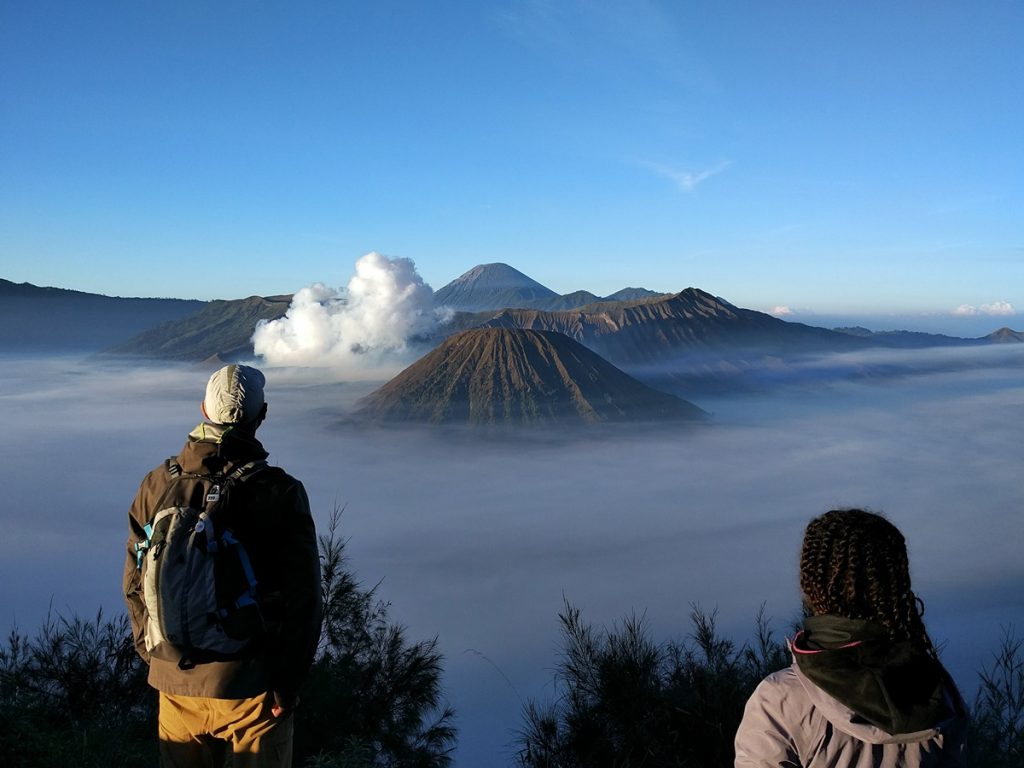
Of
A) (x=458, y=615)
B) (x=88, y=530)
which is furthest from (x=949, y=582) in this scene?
(x=88, y=530)

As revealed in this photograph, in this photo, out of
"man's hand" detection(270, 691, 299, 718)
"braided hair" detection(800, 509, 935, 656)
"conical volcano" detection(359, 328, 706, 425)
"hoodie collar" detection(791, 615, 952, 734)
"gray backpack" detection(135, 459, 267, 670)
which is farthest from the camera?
"conical volcano" detection(359, 328, 706, 425)

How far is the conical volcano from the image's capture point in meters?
120

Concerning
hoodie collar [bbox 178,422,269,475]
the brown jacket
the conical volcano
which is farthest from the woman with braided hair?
the conical volcano

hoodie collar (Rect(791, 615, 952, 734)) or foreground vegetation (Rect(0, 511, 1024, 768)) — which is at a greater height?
hoodie collar (Rect(791, 615, 952, 734))

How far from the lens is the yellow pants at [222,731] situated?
253cm

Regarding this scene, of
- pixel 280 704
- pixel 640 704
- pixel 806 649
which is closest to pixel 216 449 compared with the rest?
pixel 280 704

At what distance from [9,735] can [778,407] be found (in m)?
195

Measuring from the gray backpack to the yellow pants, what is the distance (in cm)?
21

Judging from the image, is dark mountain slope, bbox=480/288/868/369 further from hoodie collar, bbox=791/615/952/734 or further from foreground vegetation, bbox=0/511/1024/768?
hoodie collar, bbox=791/615/952/734

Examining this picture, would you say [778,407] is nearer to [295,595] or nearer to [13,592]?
[13,592]

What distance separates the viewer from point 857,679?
62.7 inches

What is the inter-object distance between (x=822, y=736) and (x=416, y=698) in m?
5.43

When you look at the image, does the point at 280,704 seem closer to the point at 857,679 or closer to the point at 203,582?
the point at 203,582

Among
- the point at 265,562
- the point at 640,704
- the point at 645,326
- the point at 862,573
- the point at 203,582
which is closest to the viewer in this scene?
the point at 862,573
